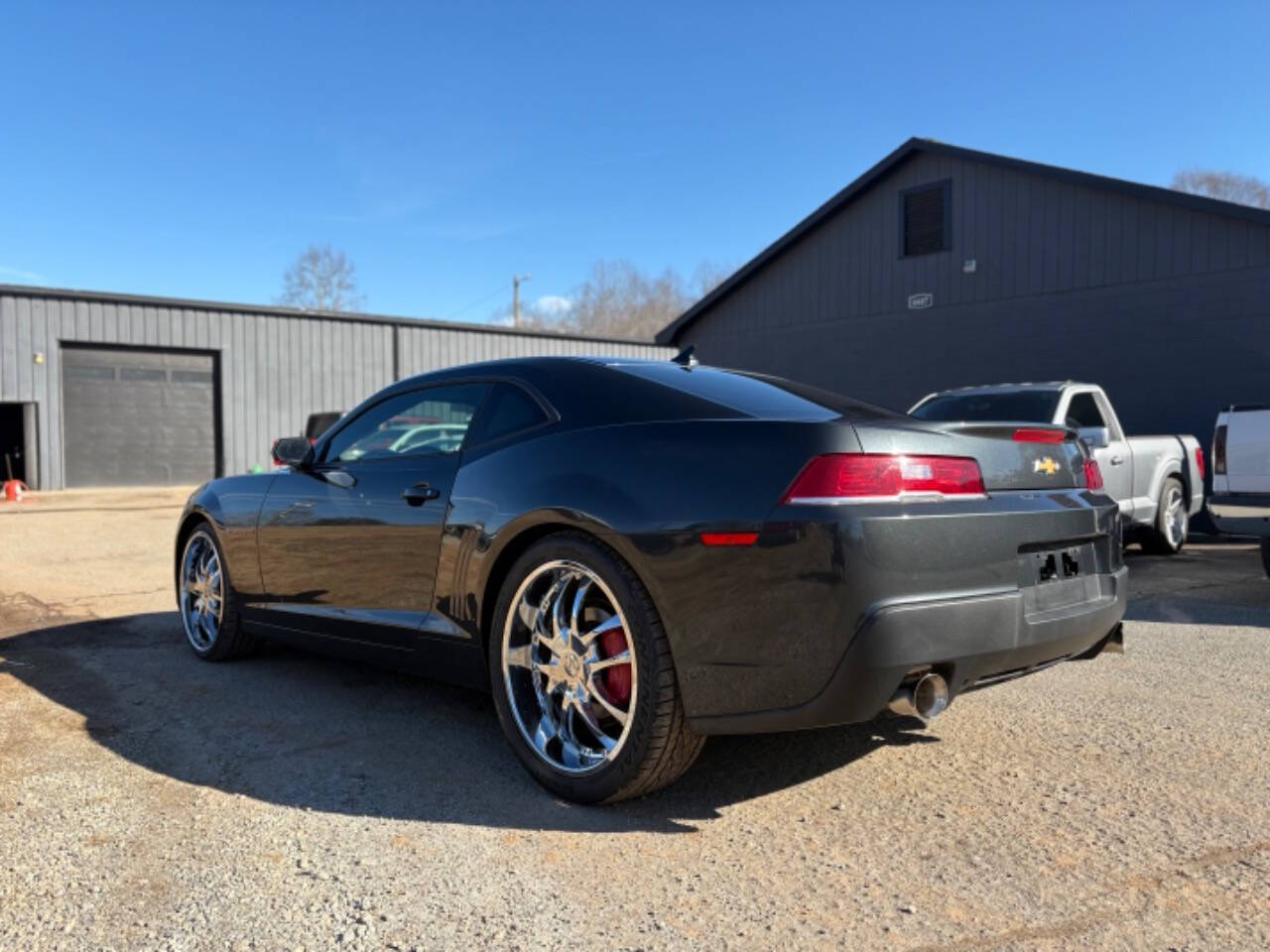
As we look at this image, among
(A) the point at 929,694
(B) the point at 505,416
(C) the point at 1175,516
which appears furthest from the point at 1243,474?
(B) the point at 505,416

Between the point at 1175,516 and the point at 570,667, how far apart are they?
8467 millimetres

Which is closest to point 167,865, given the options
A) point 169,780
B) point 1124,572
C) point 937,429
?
point 169,780

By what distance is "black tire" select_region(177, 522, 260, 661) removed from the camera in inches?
194

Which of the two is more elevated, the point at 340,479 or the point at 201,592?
the point at 340,479

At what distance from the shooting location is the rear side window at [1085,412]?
9.30 metres

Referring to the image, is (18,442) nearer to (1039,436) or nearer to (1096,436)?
(1096,436)

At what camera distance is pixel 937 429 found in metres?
3.04

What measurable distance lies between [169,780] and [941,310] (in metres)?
16.3

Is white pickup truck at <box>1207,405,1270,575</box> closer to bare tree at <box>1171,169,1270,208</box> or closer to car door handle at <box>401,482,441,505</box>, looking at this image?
car door handle at <box>401,482,441,505</box>

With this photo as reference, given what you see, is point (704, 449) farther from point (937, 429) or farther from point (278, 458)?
point (278, 458)

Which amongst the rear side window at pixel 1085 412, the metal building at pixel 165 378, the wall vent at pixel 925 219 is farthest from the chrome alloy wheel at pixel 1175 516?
the metal building at pixel 165 378

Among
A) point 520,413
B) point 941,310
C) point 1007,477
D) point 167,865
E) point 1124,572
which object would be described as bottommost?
point 167,865

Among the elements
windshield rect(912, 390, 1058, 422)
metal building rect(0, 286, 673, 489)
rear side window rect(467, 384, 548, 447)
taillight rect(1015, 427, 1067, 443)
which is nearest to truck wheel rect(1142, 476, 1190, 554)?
windshield rect(912, 390, 1058, 422)

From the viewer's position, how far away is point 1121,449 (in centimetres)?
890
